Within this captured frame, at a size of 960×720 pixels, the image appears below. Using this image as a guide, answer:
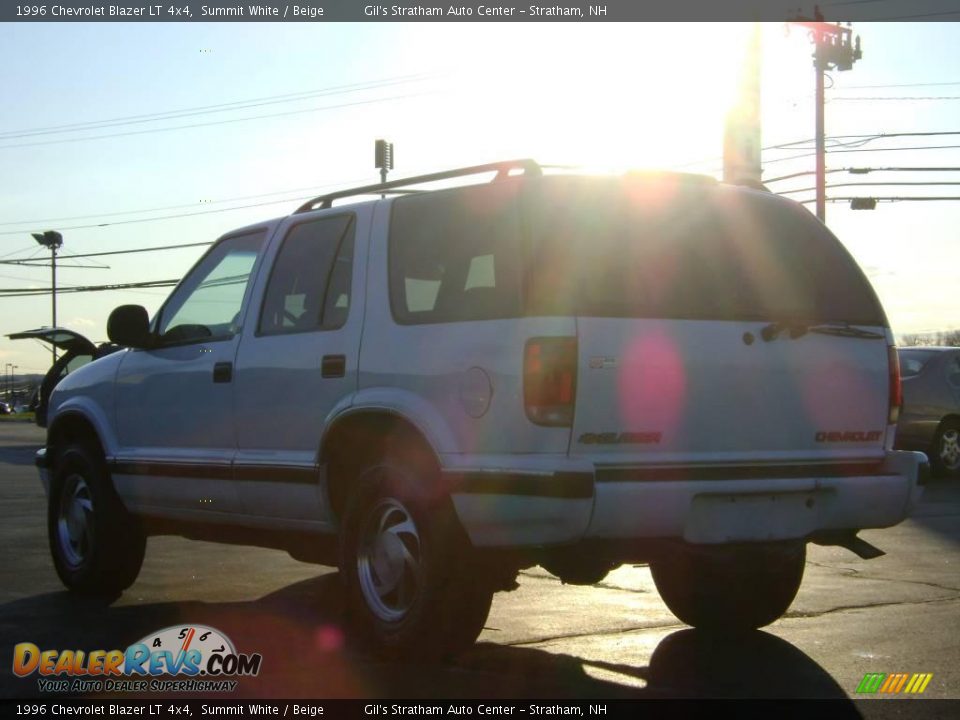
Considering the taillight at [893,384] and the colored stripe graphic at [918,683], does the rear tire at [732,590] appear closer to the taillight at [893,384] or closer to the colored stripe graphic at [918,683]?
the taillight at [893,384]

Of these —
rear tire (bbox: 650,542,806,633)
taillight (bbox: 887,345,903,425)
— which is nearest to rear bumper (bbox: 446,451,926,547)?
taillight (bbox: 887,345,903,425)

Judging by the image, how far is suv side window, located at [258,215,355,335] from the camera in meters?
6.09

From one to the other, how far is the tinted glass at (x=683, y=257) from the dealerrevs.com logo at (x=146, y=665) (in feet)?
6.31

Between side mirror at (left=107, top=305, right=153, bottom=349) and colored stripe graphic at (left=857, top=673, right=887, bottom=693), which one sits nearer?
colored stripe graphic at (left=857, top=673, right=887, bottom=693)

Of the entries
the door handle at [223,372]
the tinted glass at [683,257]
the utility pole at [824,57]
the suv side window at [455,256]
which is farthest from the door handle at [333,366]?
the utility pole at [824,57]

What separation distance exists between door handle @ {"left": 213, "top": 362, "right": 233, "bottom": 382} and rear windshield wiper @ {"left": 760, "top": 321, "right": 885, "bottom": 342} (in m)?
2.63

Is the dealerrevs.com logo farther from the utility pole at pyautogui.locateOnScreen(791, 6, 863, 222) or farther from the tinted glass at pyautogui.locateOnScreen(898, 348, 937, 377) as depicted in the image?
the utility pole at pyautogui.locateOnScreen(791, 6, 863, 222)

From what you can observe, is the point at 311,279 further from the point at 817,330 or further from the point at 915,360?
the point at 915,360

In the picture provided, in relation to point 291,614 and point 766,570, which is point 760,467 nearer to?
point 766,570

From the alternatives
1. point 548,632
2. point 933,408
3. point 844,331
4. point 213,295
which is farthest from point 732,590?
point 933,408

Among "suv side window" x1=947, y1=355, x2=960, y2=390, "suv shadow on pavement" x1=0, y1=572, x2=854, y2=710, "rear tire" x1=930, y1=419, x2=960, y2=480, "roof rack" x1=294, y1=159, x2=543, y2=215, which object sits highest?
"roof rack" x1=294, y1=159, x2=543, y2=215

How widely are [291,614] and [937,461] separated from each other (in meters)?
11.6

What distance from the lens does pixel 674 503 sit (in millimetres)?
5004

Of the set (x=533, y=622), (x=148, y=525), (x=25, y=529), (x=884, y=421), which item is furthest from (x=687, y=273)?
(x=25, y=529)
